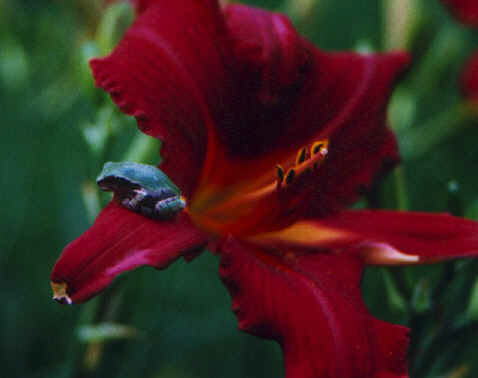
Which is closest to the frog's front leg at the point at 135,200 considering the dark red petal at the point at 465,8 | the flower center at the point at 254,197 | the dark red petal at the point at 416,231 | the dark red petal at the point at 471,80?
the flower center at the point at 254,197

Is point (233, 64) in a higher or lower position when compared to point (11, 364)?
higher

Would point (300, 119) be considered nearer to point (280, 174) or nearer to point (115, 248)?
point (280, 174)

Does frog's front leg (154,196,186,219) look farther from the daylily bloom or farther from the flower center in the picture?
the flower center

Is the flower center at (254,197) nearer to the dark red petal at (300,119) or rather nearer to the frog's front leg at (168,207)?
the dark red petal at (300,119)

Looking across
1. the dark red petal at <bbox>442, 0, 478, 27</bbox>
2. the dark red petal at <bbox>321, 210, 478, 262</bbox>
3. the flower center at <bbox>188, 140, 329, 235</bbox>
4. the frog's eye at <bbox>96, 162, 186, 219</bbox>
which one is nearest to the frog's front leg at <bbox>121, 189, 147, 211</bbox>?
the frog's eye at <bbox>96, 162, 186, 219</bbox>

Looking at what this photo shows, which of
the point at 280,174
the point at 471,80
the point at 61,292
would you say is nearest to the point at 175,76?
the point at 280,174

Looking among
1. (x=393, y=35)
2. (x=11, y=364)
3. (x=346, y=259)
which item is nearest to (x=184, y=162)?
(x=346, y=259)

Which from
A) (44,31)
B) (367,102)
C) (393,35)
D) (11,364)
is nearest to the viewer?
(367,102)

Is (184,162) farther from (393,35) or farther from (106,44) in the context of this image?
(393,35)
